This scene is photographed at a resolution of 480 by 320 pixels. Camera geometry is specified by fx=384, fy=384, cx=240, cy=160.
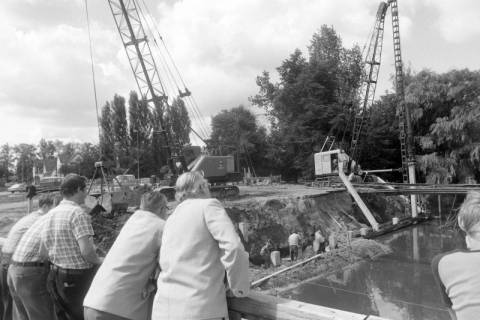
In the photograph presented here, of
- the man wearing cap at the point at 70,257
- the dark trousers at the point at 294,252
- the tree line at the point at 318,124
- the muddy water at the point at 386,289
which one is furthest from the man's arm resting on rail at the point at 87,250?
the tree line at the point at 318,124

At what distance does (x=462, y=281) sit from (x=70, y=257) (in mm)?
2592

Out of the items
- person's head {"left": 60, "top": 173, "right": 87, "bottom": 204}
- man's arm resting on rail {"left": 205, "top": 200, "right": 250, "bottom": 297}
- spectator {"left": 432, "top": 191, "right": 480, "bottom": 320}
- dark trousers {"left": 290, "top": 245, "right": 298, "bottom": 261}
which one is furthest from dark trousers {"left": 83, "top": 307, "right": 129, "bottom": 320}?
dark trousers {"left": 290, "top": 245, "right": 298, "bottom": 261}

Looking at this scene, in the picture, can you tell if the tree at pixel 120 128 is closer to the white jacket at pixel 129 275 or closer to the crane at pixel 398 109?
the crane at pixel 398 109

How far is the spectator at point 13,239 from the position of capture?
350 centimetres

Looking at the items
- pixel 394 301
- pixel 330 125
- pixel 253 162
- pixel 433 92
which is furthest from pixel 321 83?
pixel 394 301

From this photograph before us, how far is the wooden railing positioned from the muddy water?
30.5ft

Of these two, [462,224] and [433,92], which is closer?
[462,224]

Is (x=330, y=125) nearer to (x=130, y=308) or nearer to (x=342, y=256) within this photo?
(x=342, y=256)

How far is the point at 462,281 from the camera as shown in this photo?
5.91ft

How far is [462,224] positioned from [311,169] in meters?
34.3

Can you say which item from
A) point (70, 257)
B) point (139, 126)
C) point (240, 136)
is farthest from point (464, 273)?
point (139, 126)

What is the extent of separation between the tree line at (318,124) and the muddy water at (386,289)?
1094 cm

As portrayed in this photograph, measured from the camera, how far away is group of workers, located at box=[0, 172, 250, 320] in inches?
80.0

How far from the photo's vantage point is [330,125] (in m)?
35.8
